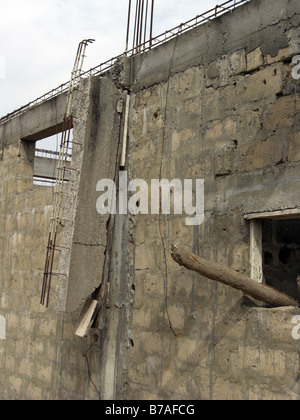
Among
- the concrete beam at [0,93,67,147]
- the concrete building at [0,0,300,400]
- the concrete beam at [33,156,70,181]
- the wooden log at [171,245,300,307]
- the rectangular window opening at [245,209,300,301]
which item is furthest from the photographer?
the concrete beam at [33,156,70,181]

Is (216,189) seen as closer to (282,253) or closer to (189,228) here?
(189,228)

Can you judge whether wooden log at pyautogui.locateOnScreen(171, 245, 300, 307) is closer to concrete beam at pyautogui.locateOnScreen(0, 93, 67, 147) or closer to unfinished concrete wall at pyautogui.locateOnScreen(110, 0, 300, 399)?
unfinished concrete wall at pyautogui.locateOnScreen(110, 0, 300, 399)

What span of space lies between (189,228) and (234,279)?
3.34 ft

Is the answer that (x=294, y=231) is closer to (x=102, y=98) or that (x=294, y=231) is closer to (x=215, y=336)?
(x=215, y=336)

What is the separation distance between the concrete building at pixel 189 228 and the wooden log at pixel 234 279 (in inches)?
4.1

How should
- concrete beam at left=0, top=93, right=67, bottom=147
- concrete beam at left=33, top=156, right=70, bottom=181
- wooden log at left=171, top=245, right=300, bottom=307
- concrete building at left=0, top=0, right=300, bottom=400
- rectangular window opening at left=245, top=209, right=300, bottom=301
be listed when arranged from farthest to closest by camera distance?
1. concrete beam at left=33, top=156, right=70, bottom=181
2. concrete beam at left=0, top=93, right=67, bottom=147
3. rectangular window opening at left=245, top=209, right=300, bottom=301
4. concrete building at left=0, top=0, right=300, bottom=400
5. wooden log at left=171, top=245, right=300, bottom=307

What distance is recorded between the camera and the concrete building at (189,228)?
491 centimetres

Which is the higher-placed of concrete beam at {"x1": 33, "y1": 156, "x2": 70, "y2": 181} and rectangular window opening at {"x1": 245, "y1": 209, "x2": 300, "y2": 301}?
concrete beam at {"x1": 33, "y1": 156, "x2": 70, "y2": 181}

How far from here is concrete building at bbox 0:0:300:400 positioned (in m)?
4.91

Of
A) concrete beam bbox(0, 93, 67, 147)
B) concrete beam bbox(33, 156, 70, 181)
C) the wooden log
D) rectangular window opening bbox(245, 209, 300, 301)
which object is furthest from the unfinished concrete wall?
concrete beam bbox(33, 156, 70, 181)

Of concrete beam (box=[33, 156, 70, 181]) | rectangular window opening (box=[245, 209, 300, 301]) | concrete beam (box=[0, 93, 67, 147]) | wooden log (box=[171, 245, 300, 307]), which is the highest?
concrete beam (box=[33, 156, 70, 181])

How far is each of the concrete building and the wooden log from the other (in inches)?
4.1

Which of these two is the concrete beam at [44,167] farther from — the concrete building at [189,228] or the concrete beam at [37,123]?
the concrete building at [189,228]

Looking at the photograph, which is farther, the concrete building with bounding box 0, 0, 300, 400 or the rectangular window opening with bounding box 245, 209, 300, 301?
the rectangular window opening with bounding box 245, 209, 300, 301
